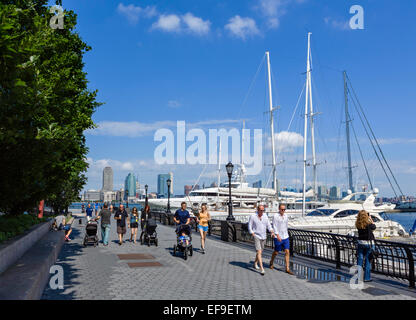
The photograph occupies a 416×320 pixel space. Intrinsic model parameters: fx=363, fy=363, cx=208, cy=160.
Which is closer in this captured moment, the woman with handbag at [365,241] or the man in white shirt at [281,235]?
the woman with handbag at [365,241]

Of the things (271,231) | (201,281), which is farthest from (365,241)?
(201,281)

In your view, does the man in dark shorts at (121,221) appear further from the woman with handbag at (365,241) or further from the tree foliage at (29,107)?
the woman with handbag at (365,241)

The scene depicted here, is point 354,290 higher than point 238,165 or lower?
lower

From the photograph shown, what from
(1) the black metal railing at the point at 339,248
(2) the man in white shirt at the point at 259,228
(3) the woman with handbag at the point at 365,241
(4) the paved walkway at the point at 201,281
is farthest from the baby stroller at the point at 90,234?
(3) the woman with handbag at the point at 365,241

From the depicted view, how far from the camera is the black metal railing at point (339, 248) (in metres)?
9.17

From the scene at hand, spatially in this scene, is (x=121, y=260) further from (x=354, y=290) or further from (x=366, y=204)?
(x=366, y=204)

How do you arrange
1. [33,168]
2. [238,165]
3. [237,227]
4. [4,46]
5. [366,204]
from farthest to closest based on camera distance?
1. [238,165]
2. [366,204]
3. [237,227]
4. [33,168]
5. [4,46]

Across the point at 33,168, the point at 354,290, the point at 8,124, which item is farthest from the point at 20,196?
the point at 354,290

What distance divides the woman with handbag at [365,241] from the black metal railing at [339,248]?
0.79 feet

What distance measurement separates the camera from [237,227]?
18938mm

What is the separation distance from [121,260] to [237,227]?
7.96m

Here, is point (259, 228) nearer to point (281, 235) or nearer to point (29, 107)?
point (281, 235)

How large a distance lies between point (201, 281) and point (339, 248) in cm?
479
